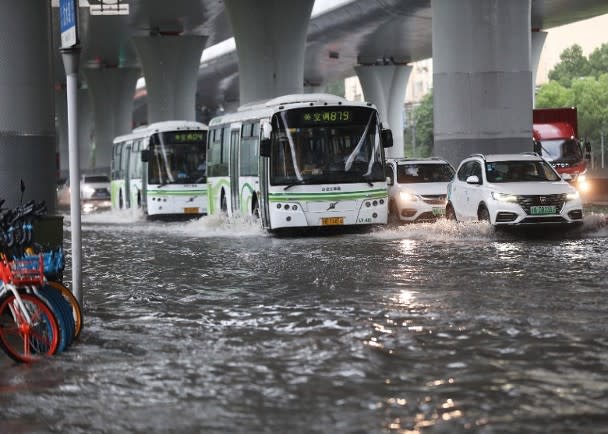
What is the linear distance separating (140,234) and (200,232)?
4.60 feet

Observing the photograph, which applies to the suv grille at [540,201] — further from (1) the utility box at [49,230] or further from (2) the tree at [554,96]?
(2) the tree at [554,96]

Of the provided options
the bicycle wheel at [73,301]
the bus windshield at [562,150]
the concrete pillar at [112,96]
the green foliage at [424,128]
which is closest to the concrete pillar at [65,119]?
the concrete pillar at [112,96]

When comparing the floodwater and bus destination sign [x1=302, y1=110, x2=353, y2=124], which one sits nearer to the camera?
the floodwater

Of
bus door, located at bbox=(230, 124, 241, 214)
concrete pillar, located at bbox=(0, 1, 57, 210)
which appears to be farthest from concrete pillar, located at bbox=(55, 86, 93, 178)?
concrete pillar, located at bbox=(0, 1, 57, 210)

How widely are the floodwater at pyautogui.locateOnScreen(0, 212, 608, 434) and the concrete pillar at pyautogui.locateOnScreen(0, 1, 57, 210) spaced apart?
1822 mm

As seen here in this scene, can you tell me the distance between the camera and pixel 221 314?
43.6 feet

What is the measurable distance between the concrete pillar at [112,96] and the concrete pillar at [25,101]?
63.0m

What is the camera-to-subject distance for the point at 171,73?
59281 millimetres

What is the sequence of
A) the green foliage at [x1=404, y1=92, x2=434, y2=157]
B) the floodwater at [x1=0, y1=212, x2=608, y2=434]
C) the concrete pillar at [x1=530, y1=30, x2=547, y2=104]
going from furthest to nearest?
the green foliage at [x1=404, y1=92, x2=434, y2=157], the concrete pillar at [x1=530, y1=30, x2=547, y2=104], the floodwater at [x1=0, y1=212, x2=608, y2=434]

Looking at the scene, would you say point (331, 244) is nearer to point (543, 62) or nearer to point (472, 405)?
point (472, 405)

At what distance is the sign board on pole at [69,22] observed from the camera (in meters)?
12.4

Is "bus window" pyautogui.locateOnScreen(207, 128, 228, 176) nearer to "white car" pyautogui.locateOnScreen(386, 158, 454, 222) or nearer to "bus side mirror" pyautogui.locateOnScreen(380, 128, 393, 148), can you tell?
"white car" pyautogui.locateOnScreen(386, 158, 454, 222)

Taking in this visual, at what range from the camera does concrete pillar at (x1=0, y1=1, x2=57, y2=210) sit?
17938 millimetres

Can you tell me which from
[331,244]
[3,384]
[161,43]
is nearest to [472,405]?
[3,384]
